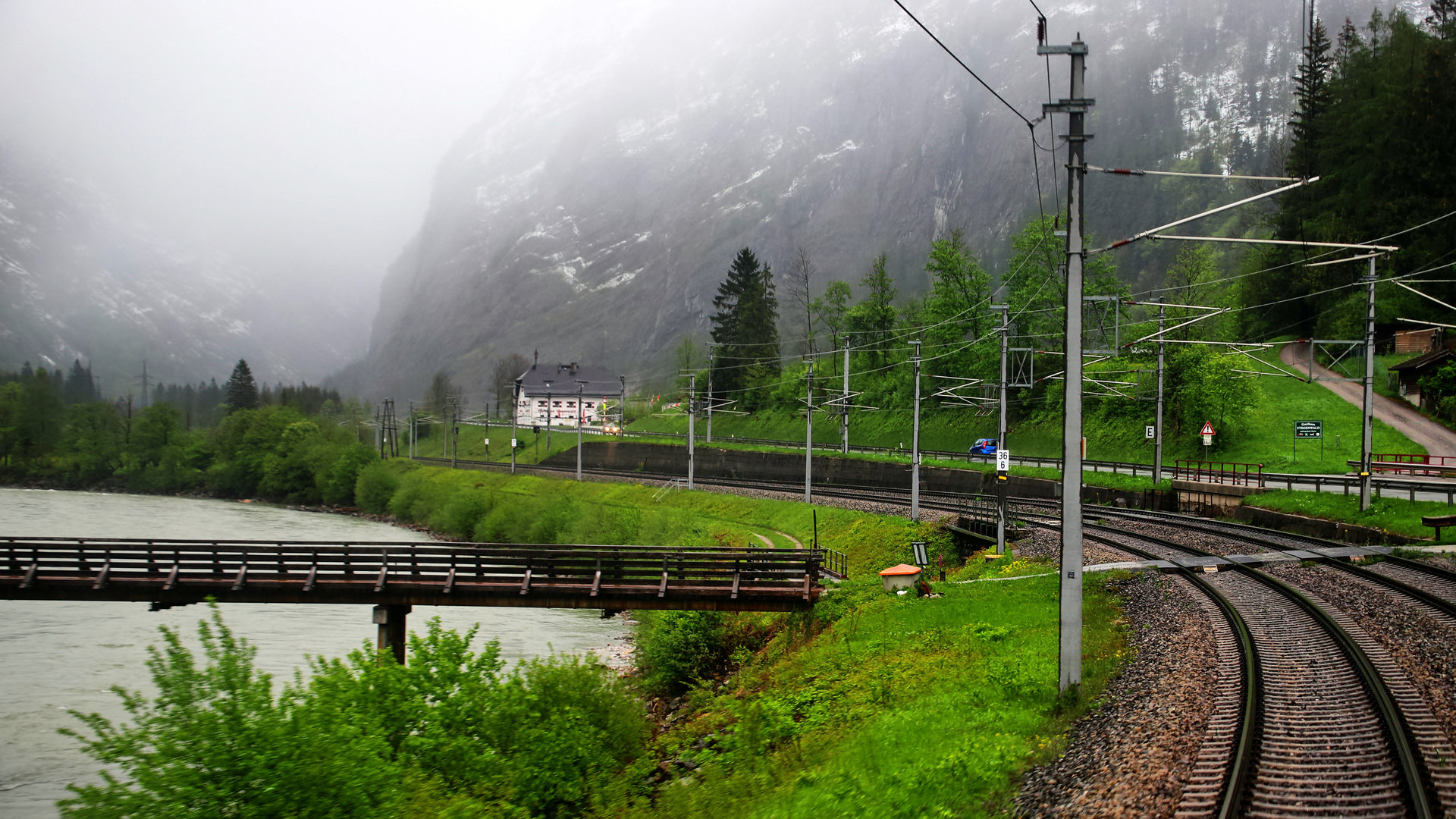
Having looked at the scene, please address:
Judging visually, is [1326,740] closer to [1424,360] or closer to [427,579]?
[427,579]

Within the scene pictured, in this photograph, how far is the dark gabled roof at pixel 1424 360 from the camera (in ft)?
161

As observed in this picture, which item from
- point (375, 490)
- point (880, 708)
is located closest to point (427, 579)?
point (880, 708)

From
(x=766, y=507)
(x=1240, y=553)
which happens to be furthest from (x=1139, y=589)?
(x=766, y=507)

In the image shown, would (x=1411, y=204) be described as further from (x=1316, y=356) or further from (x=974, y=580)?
(x=974, y=580)

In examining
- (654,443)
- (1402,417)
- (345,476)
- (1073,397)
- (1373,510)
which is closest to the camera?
(1073,397)

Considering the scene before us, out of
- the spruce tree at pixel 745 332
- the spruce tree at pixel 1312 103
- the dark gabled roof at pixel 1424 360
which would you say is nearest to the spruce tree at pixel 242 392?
the spruce tree at pixel 745 332

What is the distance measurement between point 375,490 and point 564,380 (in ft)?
254

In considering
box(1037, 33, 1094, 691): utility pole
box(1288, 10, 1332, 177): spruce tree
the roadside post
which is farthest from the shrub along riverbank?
box(1288, 10, 1332, 177): spruce tree

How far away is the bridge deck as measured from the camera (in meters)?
25.6

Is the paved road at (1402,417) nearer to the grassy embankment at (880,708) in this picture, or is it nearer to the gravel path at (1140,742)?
the grassy embankment at (880,708)

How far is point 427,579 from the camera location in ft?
85.2

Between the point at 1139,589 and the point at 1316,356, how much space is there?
5461cm

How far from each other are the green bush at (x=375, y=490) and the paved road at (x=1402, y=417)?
74.1 meters

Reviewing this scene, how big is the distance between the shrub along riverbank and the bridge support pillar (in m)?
7.30
